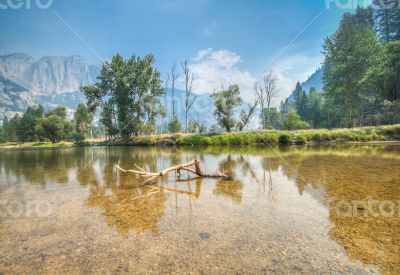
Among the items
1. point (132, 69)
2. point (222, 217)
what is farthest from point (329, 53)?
point (222, 217)

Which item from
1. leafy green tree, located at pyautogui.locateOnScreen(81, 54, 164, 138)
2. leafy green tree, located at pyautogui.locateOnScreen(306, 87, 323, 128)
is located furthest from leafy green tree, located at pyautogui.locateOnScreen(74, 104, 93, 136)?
A: leafy green tree, located at pyautogui.locateOnScreen(306, 87, 323, 128)

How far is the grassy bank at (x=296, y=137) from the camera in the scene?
3438cm

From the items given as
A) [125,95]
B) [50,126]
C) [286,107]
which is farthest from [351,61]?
[50,126]

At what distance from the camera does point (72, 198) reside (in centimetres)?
765

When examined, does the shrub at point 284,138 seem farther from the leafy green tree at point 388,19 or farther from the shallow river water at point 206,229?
the leafy green tree at point 388,19

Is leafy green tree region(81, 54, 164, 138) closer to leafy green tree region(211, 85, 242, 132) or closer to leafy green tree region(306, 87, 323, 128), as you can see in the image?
leafy green tree region(211, 85, 242, 132)

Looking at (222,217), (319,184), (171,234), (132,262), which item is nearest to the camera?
(132,262)

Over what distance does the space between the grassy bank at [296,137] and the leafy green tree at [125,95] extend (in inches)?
423

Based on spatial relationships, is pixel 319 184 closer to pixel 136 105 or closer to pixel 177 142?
pixel 177 142

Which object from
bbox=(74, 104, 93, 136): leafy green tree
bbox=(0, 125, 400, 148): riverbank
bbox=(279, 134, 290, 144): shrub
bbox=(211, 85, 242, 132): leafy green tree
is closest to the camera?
bbox=(0, 125, 400, 148): riverbank

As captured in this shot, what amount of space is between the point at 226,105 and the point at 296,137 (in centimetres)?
1499

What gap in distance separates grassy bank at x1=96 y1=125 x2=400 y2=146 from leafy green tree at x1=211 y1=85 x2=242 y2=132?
468 centimetres

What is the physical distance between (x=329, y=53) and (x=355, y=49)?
6.25 meters

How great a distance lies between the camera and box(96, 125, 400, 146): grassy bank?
34375 millimetres
